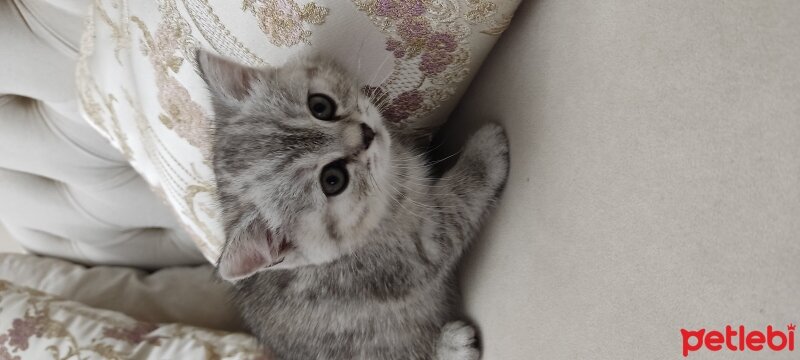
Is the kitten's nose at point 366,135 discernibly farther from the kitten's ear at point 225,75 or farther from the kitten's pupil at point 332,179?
the kitten's ear at point 225,75

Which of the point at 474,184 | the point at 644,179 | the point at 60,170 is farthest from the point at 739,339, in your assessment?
the point at 60,170

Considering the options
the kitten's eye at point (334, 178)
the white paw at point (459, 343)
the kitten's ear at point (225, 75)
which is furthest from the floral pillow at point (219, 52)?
the white paw at point (459, 343)

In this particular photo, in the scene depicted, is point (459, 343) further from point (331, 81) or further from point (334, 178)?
point (331, 81)

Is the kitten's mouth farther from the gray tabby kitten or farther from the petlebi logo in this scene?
the petlebi logo

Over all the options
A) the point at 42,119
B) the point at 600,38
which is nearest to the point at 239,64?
the point at 600,38

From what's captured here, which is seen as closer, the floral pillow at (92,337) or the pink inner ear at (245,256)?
the pink inner ear at (245,256)

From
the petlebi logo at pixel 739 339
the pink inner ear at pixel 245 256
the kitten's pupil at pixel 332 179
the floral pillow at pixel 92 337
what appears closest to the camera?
the petlebi logo at pixel 739 339
